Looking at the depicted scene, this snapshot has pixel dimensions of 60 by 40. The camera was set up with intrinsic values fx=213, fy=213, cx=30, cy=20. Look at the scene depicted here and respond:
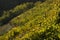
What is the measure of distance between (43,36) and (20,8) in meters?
22.0

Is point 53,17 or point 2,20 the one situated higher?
point 53,17

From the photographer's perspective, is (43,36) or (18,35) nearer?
(43,36)

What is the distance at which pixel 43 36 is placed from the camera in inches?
617

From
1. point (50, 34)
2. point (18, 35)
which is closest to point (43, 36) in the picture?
point (50, 34)

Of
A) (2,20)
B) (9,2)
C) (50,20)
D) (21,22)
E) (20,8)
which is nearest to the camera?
(50,20)

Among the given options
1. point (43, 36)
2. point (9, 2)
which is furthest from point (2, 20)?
point (43, 36)

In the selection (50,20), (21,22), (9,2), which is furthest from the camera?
(9,2)

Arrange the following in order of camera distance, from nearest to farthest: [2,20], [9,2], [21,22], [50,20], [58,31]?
[58,31] → [50,20] → [21,22] → [2,20] → [9,2]

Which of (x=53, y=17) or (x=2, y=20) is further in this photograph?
(x=2, y=20)

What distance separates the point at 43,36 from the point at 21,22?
8826mm

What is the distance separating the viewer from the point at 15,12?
36375 mm

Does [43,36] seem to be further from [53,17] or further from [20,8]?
[20,8]

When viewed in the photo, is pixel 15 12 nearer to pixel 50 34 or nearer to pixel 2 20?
pixel 2 20

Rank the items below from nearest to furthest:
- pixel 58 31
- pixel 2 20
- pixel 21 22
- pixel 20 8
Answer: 1. pixel 58 31
2. pixel 21 22
3. pixel 2 20
4. pixel 20 8
